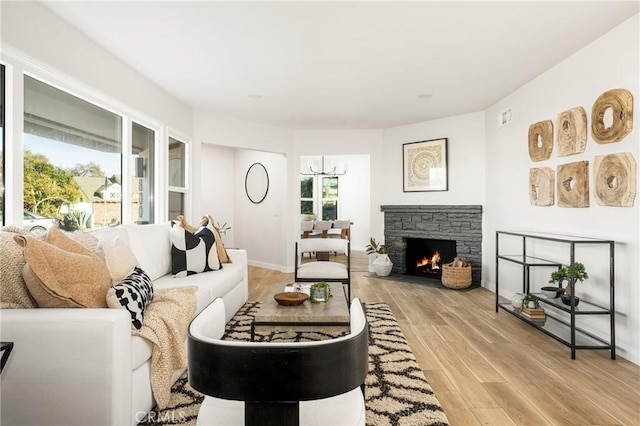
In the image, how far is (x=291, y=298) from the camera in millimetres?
2600

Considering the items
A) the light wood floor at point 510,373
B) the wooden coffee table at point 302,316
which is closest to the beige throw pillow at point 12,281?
the wooden coffee table at point 302,316

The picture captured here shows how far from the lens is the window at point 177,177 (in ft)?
15.5

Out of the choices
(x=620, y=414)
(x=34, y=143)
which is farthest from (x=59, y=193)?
(x=620, y=414)

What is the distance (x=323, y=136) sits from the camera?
637cm

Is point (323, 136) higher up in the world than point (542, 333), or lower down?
higher up

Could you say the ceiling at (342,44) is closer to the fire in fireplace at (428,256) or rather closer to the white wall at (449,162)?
the white wall at (449,162)

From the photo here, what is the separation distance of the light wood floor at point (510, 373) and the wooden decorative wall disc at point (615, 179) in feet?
3.72

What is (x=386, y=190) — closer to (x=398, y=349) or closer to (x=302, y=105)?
(x=302, y=105)

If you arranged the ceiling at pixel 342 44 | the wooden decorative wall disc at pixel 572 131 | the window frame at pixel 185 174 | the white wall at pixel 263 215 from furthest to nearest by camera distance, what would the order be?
the white wall at pixel 263 215, the window frame at pixel 185 174, the wooden decorative wall disc at pixel 572 131, the ceiling at pixel 342 44

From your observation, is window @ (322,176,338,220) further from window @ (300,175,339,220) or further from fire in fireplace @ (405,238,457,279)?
fire in fireplace @ (405,238,457,279)

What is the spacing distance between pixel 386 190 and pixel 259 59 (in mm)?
3474

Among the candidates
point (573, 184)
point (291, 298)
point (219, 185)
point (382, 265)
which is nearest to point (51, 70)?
point (291, 298)

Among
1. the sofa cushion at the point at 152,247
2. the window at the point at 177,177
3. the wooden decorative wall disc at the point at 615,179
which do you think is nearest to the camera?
the wooden decorative wall disc at the point at 615,179

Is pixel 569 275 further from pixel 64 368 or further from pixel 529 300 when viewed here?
pixel 64 368
